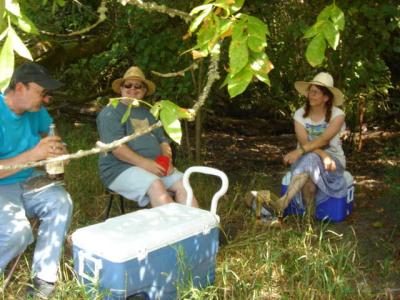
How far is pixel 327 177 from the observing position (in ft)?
15.3

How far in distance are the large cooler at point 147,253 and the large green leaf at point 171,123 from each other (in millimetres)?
1035

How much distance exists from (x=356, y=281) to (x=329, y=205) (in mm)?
1278

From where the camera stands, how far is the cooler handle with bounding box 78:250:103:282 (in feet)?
9.27

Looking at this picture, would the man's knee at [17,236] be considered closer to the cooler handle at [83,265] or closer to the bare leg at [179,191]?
the cooler handle at [83,265]

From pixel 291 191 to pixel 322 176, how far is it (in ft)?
0.90

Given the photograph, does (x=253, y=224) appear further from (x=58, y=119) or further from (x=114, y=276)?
(x=58, y=119)

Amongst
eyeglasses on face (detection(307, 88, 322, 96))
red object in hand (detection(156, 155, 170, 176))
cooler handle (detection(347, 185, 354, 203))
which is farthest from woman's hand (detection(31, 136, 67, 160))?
cooler handle (detection(347, 185, 354, 203))

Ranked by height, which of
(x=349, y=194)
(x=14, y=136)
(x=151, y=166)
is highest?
(x=14, y=136)

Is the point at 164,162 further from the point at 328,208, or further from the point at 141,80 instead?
the point at 328,208

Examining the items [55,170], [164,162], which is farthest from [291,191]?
[55,170]

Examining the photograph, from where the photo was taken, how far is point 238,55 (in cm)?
191

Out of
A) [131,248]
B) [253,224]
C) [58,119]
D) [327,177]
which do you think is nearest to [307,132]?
[327,177]

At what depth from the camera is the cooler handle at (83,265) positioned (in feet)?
9.27

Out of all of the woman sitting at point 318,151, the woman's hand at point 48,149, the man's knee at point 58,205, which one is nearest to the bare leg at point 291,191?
the woman sitting at point 318,151
